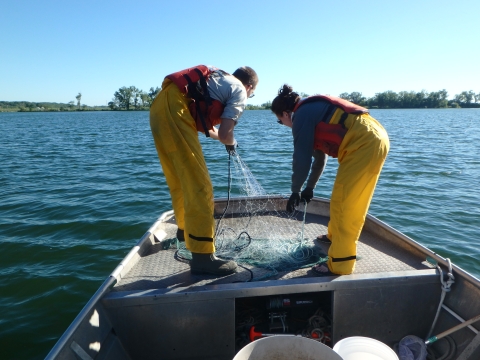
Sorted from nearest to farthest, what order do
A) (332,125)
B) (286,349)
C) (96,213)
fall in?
(286,349)
(332,125)
(96,213)

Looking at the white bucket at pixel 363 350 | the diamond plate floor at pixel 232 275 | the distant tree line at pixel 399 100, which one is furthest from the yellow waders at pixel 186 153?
the distant tree line at pixel 399 100

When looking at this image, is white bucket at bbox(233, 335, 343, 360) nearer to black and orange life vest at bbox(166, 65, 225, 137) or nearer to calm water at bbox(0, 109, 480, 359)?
black and orange life vest at bbox(166, 65, 225, 137)

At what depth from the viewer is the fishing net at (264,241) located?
3350 millimetres

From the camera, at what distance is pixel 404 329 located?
2904 millimetres

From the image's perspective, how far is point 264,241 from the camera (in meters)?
3.91

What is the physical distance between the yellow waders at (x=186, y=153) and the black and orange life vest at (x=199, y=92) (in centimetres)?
6

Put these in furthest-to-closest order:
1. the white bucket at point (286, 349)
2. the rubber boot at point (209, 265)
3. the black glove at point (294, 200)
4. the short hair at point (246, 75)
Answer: the black glove at point (294, 200) < the short hair at point (246, 75) < the rubber boot at point (209, 265) < the white bucket at point (286, 349)

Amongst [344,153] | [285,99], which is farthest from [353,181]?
[285,99]

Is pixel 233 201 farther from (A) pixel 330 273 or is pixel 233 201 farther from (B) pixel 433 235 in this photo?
(B) pixel 433 235

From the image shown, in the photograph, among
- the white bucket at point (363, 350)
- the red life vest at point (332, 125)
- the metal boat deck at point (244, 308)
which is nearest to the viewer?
the white bucket at point (363, 350)

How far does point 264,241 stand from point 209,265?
1.07 metres

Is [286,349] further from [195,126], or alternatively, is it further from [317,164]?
[317,164]

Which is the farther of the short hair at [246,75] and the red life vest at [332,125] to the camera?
the short hair at [246,75]

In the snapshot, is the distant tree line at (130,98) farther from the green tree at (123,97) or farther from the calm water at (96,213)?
the calm water at (96,213)
